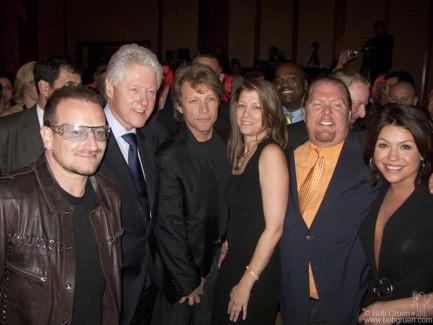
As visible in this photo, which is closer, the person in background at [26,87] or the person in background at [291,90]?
the person in background at [26,87]

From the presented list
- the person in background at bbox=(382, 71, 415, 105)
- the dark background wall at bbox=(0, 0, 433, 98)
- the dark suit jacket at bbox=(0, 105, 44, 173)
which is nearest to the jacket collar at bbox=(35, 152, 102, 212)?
the dark suit jacket at bbox=(0, 105, 44, 173)

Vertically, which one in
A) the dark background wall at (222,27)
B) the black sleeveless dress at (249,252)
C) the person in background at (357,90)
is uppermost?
the dark background wall at (222,27)

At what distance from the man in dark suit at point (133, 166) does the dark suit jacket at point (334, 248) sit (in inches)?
36.3

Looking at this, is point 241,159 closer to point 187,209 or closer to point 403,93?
point 187,209

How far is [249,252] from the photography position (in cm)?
218

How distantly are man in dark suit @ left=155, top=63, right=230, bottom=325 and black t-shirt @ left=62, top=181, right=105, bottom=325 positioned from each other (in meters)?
0.63

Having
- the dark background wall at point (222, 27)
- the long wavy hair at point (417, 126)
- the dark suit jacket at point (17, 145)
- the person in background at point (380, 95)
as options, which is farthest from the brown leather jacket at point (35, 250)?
the dark background wall at point (222, 27)

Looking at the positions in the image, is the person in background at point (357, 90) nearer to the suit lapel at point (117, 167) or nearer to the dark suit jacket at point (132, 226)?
the dark suit jacket at point (132, 226)

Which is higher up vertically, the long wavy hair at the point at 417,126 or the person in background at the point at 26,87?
the person in background at the point at 26,87

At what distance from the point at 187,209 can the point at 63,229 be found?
0.91 metres

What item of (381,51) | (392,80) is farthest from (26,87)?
(381,51)

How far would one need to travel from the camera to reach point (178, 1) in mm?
11680

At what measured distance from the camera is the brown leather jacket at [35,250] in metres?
1.53

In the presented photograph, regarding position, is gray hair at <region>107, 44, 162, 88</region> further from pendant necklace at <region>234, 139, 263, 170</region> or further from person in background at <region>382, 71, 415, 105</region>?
→ person in background at <region>382, 71, 415, 105</region>
